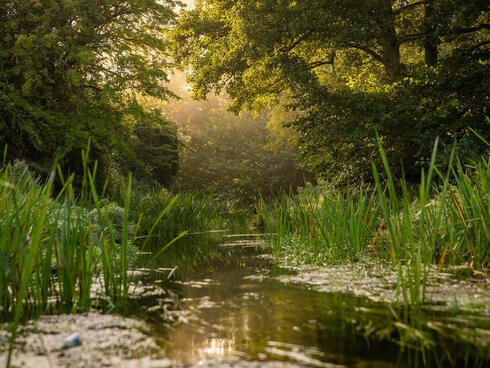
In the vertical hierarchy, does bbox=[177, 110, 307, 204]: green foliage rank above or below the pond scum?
above

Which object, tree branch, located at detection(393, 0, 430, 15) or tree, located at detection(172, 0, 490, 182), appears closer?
→ tree, located at detection(172, 0, 490, 182)

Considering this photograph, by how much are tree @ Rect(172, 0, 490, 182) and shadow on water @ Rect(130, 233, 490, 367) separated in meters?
7.41

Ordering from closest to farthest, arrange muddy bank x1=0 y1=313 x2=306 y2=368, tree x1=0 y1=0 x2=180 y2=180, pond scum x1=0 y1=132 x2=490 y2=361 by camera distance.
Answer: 1. muddy bank x1=0 y1=313 x2=306 y2=368
2. pond scum x1=0 y1=132 x2=490 y2=361
3. tree x1=0 y1=0 x2=180 y2=180

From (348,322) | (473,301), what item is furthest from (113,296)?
(473,301)

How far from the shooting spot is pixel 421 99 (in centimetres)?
912

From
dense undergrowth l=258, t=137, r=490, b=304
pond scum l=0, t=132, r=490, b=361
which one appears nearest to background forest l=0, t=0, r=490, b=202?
dense undergrowth l=258, t=137, r=490, b=304

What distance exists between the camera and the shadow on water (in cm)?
137

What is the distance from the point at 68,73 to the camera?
12773 mm

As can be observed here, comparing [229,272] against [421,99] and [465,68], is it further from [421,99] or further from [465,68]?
[465,68]

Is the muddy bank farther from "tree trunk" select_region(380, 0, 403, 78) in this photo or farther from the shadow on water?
"tree trunk" select_region(380, 0, 403, 78)

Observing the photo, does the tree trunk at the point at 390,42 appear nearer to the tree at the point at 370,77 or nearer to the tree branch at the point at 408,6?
the tree at the point at 370,77

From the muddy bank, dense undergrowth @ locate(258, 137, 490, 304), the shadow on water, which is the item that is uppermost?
dense undergrowth @ locate(258, 137, 490, 304)

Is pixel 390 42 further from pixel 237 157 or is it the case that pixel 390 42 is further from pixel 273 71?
pixel 237 157

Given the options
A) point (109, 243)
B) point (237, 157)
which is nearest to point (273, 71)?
point (109, 243)
